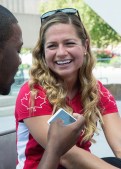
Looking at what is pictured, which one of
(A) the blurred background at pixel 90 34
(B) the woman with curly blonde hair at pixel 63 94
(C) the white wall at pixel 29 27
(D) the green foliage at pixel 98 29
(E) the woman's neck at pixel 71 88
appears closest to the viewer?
(B) the woman with curly blonde hair at pixel 63 94

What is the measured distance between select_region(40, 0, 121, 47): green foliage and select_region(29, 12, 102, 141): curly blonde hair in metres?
19.8

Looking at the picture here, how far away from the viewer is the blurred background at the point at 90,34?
685cm

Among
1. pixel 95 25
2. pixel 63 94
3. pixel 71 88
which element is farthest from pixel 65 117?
pixel 95 25

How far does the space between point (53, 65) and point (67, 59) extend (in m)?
0.09

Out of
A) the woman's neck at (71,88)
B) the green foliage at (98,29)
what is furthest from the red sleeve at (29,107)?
the green foliage at (98,29)

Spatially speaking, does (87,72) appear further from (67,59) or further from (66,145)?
(66,145)

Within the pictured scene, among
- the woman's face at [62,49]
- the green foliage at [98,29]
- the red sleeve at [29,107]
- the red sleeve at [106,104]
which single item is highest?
the woman's face at [62,49]

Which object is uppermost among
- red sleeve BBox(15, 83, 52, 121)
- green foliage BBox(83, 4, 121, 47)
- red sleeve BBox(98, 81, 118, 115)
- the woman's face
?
the woman's face

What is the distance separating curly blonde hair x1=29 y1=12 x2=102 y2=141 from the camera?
2.21 meters

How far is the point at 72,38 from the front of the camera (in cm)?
229

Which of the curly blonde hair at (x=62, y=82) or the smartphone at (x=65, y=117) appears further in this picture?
the curly blonde hair at (x=62, y=82)

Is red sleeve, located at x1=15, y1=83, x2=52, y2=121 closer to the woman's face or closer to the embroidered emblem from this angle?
the embroidered emblem

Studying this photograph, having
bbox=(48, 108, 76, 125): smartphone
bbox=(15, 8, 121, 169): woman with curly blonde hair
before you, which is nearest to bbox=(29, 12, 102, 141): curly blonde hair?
bbox=(15, 8, 121, 169): woman with curly blonde hair

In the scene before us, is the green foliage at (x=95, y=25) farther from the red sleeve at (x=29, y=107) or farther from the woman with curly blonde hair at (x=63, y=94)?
the red sleeve at (x=29, y=107)
